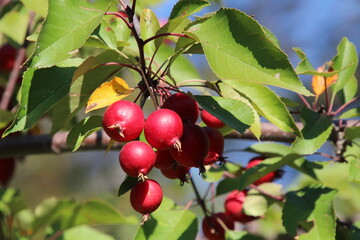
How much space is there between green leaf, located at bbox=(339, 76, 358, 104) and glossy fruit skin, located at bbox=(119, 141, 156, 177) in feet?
3.24

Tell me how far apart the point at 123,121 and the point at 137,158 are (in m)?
0.07

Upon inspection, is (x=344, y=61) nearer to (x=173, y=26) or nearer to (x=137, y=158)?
(x=173, y=26)

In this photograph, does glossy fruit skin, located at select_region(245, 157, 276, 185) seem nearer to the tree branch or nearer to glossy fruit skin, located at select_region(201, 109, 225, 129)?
the tree branch

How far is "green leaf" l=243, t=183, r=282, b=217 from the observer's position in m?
1.61

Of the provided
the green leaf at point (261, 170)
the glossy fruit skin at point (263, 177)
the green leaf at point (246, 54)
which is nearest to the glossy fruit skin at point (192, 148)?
the green leaf at point (246, 54)

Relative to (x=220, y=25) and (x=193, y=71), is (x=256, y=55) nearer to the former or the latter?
(x=220, y=25)

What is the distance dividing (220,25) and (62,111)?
47 centimetres

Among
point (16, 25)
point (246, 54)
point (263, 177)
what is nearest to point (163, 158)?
point (246, 54)

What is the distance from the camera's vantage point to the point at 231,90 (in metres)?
1.16

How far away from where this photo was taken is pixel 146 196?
100 centimetres

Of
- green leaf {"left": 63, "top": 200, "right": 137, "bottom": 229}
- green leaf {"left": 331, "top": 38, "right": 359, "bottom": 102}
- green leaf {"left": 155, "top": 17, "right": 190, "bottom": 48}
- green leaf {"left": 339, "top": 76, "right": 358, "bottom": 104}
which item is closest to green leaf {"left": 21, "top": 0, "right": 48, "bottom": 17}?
green leaf {"left": 155, "top": 17, "right": 190, "bottom": 48}

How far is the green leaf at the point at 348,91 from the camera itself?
1.75 meters

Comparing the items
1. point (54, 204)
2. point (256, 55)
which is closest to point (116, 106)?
point (256, 55)

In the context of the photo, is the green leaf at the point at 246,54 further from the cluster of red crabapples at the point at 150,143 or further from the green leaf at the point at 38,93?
the green leaf at the point at 38,93
